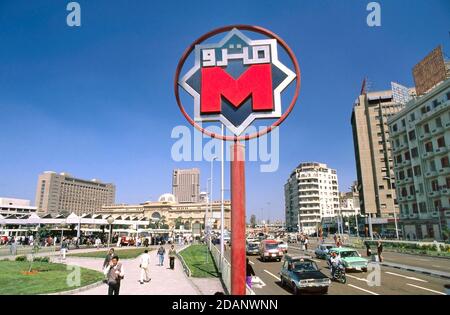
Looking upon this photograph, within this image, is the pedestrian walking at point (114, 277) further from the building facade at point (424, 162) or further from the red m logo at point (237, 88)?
the building facade at point (424, 162)

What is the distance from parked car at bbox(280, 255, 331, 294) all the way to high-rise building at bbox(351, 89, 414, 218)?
74.1 m

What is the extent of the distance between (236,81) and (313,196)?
123m

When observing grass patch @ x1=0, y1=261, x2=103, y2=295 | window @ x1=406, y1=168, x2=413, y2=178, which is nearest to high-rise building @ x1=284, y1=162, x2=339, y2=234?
window @ x1=406, y1=168, x2=413, y2=178

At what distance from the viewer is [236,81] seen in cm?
465

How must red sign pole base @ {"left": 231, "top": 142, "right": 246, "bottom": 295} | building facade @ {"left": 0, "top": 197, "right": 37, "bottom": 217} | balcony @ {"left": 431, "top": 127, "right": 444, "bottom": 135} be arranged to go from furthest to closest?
building facade @ {"left": 0, "top": 197, "right": 37, "bottom": 217}, balcony @ {"left": 431, "top": 127, "right": 444, "bottom": 135}, red sign pole base @ {"left": 231, "top": 142, "right": 246, "bottom": 295}

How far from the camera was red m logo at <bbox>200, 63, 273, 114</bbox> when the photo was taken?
4562 mm

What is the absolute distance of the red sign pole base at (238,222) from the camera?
4.08 m

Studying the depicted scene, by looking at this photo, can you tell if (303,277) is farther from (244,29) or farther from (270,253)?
(270,253)

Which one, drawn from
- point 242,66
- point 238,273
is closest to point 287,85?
point 242,66

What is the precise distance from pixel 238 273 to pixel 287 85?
9.21 feet

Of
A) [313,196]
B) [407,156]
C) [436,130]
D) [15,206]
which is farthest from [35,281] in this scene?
[15,206]

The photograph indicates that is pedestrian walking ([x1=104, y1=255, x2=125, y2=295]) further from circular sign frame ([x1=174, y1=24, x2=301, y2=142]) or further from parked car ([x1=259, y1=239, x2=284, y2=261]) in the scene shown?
parked car ([x1=259, y1=239, x2=284, y2=261])

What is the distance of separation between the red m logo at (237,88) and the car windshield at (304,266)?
1245 centimetres
